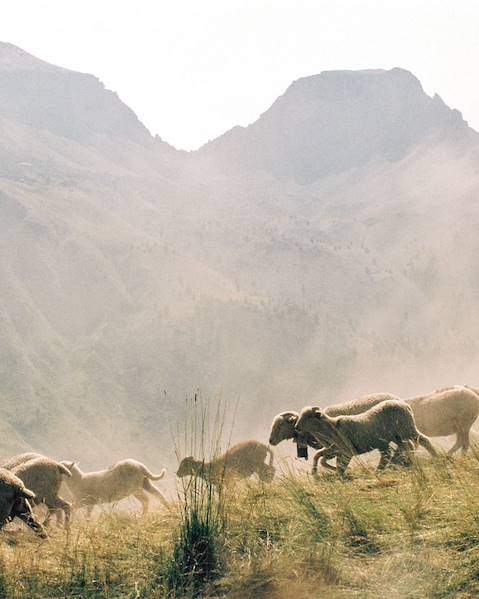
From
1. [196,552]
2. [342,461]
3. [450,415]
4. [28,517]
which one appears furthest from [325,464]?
[28,517]

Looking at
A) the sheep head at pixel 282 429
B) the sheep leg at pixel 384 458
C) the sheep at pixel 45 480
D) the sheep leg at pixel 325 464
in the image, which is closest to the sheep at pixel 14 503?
the sheep at pixel 45 480

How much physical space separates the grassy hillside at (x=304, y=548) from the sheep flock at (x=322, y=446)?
1.80 ft

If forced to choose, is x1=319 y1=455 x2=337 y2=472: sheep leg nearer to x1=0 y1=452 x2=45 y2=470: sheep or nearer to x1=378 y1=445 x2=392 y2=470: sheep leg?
x1=378 y1=445 x2=392 y2=470: sheep leg

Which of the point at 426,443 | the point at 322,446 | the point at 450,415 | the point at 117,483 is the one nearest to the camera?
the point at 426,443

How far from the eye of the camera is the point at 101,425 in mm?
152000

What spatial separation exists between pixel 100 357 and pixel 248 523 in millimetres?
168353

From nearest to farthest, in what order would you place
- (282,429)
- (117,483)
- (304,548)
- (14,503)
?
(304,548), (14,503), (282,429), (117,483)

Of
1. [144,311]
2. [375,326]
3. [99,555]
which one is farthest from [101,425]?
[99,555]

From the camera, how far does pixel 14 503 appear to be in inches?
311

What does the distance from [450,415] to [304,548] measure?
597 centimetres

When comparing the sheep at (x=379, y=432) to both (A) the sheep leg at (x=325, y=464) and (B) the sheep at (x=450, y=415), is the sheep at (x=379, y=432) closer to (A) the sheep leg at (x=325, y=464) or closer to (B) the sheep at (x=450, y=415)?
(A) the sheep leg at (x=325, y=464)

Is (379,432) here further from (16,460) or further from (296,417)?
(16,460)

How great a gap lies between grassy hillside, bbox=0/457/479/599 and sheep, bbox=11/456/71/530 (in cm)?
232

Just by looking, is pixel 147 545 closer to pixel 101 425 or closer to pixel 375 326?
pixel 101 425
